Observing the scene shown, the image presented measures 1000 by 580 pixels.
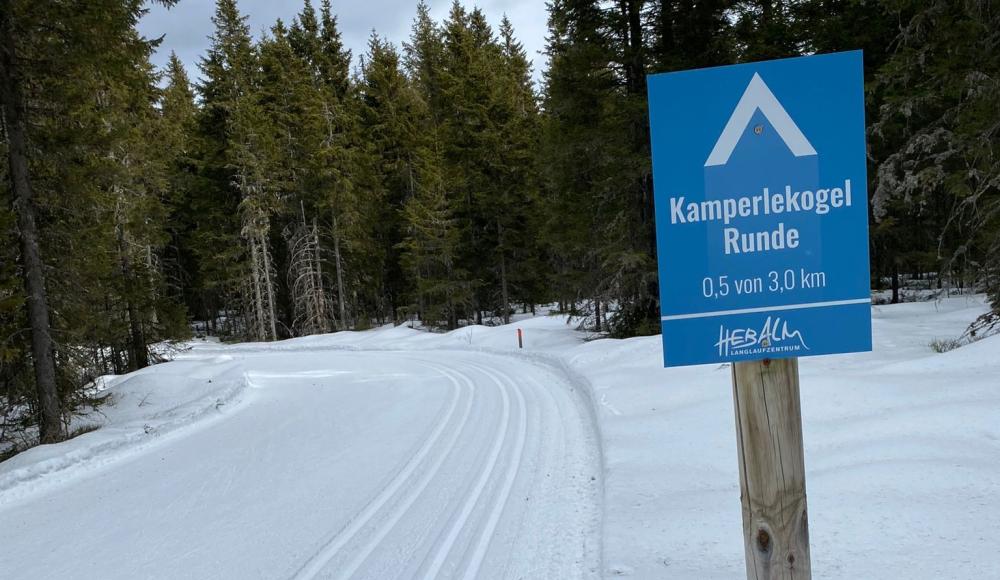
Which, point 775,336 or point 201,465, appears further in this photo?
point 201,465

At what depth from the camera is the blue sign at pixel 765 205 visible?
76.1 inches

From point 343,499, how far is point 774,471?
537 cm

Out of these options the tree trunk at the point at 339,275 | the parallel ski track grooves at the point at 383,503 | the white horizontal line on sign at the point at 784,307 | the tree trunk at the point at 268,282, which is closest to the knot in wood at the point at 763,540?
the white horizontal line on sign at the point at 784,307

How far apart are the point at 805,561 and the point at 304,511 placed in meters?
5.33

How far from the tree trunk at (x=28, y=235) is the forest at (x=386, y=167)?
4 cm

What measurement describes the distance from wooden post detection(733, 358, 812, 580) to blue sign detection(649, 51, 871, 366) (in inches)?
5.1

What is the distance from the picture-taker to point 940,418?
5578 millimetres

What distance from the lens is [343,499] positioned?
635 centimetres

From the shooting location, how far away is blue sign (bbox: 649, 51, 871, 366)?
1.93 meters

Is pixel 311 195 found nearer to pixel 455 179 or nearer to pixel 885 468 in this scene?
pixel 455 179

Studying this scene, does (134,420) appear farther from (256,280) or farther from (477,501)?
(256,280)

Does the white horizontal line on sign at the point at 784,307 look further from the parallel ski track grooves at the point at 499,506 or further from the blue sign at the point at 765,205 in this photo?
the parallel ski track grooves at the point at 499,506

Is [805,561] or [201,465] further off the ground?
[805,561]

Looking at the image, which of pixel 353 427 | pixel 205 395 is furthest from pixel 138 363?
pixel 353 427
